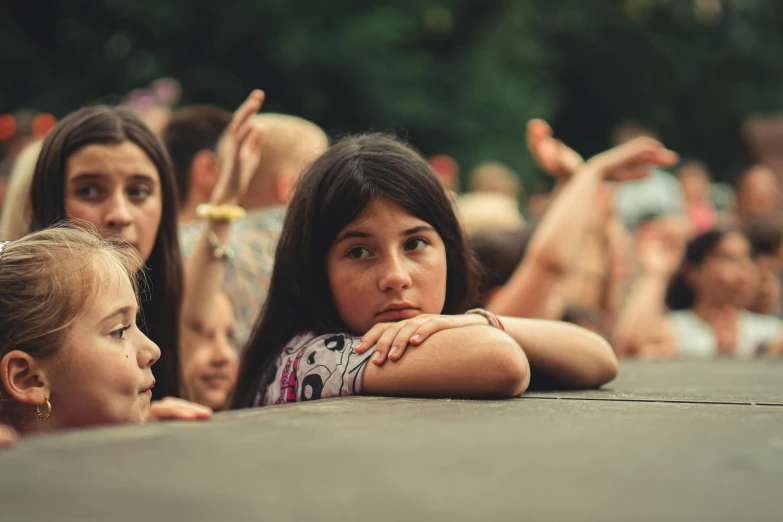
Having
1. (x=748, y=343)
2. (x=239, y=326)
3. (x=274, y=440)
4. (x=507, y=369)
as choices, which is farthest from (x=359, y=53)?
(x=274, y=440)

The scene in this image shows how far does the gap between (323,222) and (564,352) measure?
702 mm

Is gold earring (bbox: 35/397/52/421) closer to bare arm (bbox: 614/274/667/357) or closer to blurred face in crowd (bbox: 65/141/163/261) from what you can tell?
blurred face in crowd (bbox: 65/141/163/261)

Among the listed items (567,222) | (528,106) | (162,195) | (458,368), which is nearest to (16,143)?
(162,195)

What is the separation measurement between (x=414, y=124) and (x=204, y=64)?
2.24 m

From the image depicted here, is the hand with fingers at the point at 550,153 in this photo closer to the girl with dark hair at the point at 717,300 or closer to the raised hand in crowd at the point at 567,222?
the raised hand in crowd at the point at 567,222

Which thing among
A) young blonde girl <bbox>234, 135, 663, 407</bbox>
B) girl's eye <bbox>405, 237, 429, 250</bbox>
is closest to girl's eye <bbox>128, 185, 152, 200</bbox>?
young blonde girl <bbox>234, 135, 663, 407</bbox>

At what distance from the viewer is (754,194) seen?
27.8 ft

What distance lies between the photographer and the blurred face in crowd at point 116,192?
2.98 m

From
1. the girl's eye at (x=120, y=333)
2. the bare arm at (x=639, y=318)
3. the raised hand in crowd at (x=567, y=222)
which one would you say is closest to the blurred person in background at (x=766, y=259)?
the bare arm at (x=639, y=318)

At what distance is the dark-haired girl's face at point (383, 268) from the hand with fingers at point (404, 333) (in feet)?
0.55

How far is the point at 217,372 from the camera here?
12.0ft

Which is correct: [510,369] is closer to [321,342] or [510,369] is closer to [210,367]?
[321,342]

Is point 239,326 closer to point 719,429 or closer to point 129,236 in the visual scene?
point 129,236

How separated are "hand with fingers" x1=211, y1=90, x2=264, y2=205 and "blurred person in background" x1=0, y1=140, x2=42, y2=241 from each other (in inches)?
24.0
